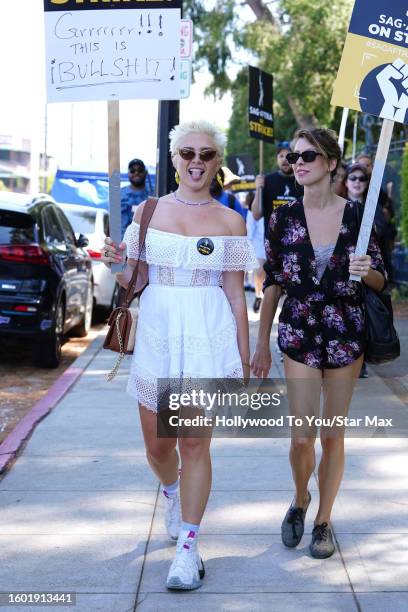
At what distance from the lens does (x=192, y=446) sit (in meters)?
4.68

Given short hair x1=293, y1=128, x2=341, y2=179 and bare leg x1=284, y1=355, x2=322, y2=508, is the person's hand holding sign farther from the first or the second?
bare leg x1=284, y1=355, x2=322, y2=508

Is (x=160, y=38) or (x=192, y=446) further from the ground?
(x=160, y=38)

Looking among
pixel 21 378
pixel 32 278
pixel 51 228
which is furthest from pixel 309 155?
pixel 51 228

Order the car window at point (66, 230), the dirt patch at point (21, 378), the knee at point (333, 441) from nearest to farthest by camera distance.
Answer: the knee at point (333, 441) → the dirt patch at point (21, 378) → the car window at point (66, 230)

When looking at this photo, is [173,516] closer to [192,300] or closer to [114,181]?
[192,300]

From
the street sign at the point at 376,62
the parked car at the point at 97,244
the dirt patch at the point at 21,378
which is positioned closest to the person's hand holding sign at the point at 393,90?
the street sign at the point at 376,62

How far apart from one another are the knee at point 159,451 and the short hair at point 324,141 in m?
1.51

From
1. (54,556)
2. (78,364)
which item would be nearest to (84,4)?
(54,556)

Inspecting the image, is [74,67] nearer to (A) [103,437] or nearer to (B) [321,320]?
(B) [321,320]

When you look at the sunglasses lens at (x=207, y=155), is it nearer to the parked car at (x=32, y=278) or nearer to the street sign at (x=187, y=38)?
the parked car at (x=32, y=278)

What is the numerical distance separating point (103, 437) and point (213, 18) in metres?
22.3

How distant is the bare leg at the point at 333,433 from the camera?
16.1 feet

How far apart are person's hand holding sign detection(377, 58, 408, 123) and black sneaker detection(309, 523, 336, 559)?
1977mm

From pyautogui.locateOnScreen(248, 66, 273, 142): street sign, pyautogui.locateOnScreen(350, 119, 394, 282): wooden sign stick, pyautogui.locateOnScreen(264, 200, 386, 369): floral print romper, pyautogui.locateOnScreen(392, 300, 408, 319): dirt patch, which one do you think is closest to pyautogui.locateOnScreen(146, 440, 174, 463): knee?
pyautogui.locateOnScreen(264, 200, 386, 369): floral print romper
